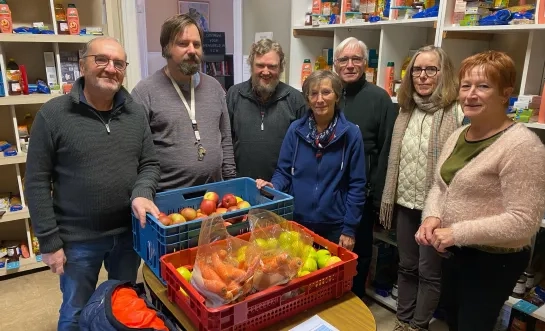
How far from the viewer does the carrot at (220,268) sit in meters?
1.10

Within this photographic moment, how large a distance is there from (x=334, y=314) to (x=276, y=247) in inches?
10.4

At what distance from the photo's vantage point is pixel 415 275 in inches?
85.7

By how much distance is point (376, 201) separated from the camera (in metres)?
2.25

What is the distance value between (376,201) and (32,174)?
1649mm

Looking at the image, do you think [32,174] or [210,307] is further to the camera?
[32,174]

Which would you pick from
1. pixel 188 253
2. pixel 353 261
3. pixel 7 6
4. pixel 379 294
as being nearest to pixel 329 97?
pixel 353 261

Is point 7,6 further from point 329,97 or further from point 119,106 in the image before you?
point 329,97

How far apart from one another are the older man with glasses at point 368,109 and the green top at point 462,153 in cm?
64

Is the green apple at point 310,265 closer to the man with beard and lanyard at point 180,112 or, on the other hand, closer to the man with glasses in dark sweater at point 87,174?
the man with glasses in dark sweater at point 87,174

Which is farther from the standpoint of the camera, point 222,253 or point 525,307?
point 525,307

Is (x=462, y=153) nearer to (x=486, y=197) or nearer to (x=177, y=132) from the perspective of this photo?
(x=486, y=197)

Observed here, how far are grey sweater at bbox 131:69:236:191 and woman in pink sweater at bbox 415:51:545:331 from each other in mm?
1031

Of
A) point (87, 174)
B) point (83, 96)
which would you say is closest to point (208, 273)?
point (87, 174)

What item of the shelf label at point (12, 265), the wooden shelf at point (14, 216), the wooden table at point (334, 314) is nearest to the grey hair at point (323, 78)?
the wooden table at point (334, 314)
